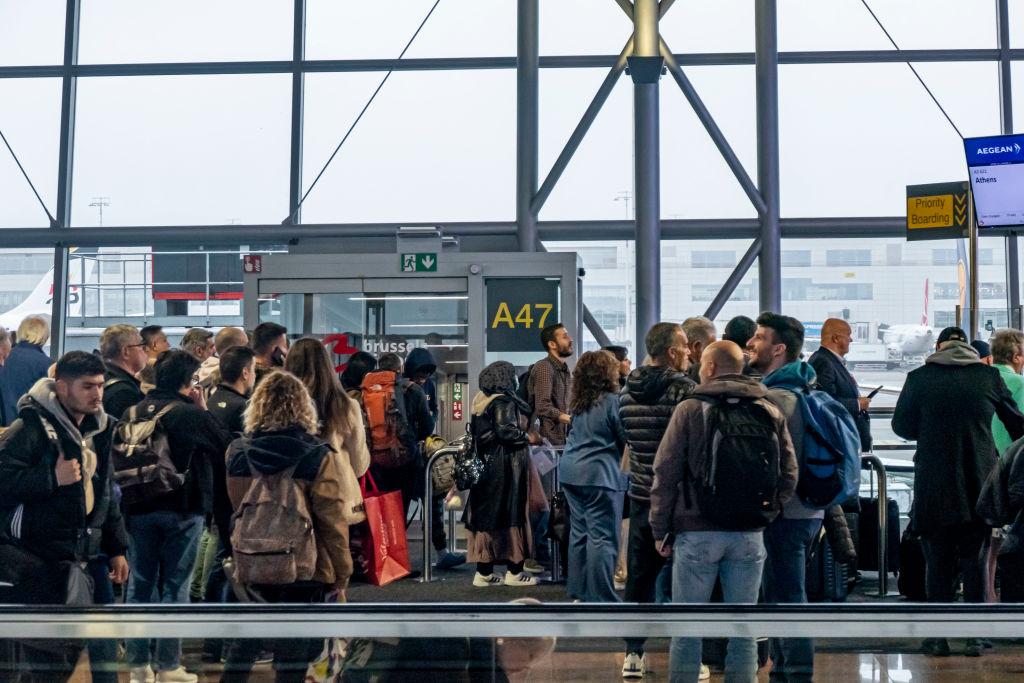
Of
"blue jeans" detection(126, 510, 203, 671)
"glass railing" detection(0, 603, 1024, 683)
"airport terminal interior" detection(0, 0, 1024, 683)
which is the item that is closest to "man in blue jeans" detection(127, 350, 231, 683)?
"blue jeans" detection(126, 510, 203, 671)

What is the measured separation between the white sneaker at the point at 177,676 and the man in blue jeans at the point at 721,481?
66.5 inches

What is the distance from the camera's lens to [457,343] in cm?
920

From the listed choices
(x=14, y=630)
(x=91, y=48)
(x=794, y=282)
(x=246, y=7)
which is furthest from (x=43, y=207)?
(x=14, y=630)

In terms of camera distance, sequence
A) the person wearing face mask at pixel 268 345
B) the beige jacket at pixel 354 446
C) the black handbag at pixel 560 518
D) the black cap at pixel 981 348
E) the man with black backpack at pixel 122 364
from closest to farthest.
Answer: the beige jacket at pixel 354 446 < the man with black backpack at pixel 122 364 < the person wearing face mask at pixel 268 345 < the black cap at pixel 981 348 < the black handbag at pixel 560 518

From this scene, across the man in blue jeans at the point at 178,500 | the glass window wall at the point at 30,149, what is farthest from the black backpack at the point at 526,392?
the glass window wall at the point at 30,149

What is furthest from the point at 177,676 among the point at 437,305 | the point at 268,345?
the point at 437,305

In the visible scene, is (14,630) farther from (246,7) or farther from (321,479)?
Answer: (246,7)

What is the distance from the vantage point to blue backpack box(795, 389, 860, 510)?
4.09 meters

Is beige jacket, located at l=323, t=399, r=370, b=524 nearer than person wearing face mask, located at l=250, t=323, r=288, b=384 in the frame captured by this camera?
Yes

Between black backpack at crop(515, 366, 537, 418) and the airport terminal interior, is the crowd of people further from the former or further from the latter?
the airport terminal interior

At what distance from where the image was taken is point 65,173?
1162 centimetres

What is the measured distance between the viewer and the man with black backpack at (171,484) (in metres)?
4.50

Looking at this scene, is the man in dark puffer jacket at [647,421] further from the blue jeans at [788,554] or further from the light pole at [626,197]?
the light pole at [626,197]

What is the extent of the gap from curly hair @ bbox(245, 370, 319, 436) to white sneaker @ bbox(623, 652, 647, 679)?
1.37 meters
